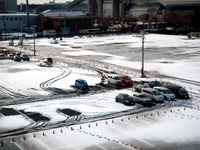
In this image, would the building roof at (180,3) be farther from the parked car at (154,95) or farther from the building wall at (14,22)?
the parked car at (154,95)

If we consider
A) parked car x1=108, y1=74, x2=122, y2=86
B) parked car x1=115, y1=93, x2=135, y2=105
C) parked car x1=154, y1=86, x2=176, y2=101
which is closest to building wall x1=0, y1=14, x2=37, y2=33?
parked car x1=108, y1=74, x2=122, y2=86

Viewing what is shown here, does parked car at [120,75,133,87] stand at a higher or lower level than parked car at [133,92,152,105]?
higher

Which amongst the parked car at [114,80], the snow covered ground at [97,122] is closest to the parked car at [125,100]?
the snow covered ground at [97,122]

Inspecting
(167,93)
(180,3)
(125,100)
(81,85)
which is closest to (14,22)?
(180,3)

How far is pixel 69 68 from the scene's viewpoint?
5119 centimetres

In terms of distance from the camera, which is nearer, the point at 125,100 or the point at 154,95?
the point at 125,100

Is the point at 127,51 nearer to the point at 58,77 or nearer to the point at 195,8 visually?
the point at 58,77

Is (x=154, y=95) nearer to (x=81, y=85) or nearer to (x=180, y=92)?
(x=180, y=92)

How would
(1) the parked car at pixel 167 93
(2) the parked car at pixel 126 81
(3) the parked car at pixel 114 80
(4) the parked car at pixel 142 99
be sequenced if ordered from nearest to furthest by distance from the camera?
(4) the parked car at pixel 142 99, (1) the parked car at pixel 167 93, (3) the parked car at pixel 114 80, (2) the parked car at pixel 126 81

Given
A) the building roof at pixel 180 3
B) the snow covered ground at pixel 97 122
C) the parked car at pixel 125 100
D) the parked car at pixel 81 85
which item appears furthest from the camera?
the building roof at pixel 180 3

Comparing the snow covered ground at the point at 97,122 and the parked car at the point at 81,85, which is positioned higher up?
the parked car at the point at 81,85

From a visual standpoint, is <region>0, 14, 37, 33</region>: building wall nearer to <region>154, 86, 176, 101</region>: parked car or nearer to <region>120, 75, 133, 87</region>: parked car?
<region>120, 75, 133, 87</region>: parked car

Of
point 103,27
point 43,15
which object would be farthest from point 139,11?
point 43,15

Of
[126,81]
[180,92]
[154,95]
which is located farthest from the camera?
[126,81]
